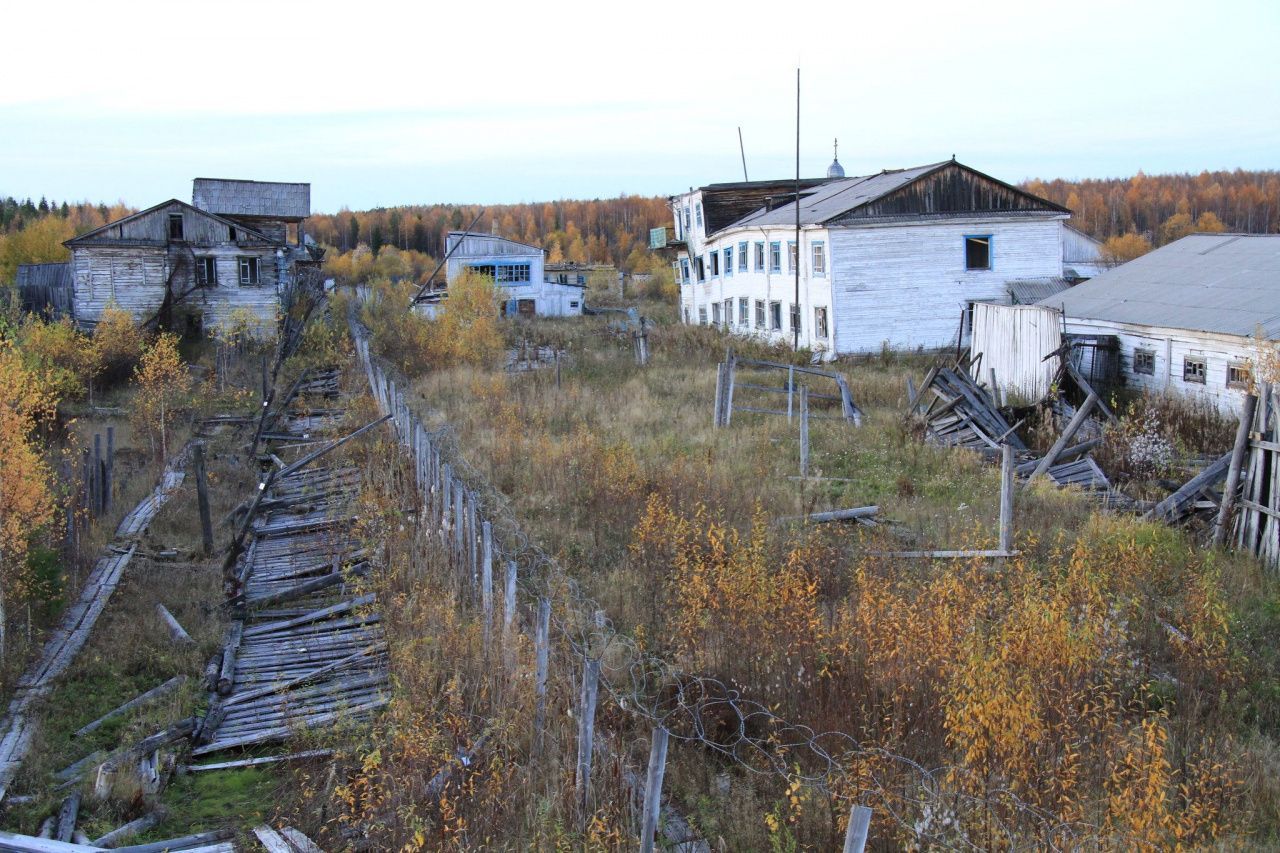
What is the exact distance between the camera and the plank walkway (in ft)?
27.1

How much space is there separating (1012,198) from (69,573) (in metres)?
27.5

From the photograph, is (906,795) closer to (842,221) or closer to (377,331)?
(842,221)

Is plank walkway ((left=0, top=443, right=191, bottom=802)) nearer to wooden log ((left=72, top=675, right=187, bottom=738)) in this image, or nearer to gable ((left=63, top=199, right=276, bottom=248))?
wooden log ((left=72, top=675, right=187, bottom=738))

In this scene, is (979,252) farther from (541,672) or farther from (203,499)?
(541,672)

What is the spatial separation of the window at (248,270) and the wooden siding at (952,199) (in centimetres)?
1968

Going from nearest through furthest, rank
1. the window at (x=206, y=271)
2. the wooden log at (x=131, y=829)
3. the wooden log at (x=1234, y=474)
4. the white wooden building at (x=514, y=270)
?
the wooden log at (x=131, y=829), the wooden log at (x=1234, y=474), the window at (x=206, y=271), the white wooden building at (x=514, y=270)

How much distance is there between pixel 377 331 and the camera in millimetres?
32438

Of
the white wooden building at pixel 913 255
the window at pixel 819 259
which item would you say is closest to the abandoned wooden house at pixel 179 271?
the white wooden building at pixel 913 255

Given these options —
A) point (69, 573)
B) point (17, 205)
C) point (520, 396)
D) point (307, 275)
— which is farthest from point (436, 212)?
point (69, 573)

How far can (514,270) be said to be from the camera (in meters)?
50.3

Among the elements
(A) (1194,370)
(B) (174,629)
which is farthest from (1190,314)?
(B) (174,629)

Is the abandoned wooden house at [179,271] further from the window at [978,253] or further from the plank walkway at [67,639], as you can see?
the window at [978,253]

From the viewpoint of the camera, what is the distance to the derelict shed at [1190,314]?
18359 millimetres

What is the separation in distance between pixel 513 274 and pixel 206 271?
17.6 m
